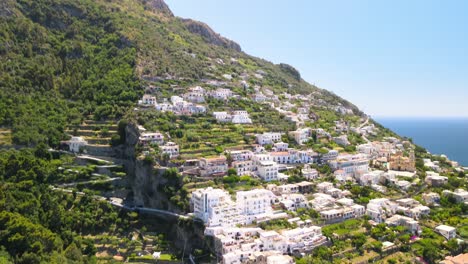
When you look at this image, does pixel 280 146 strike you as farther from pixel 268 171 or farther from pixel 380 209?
pixel 380 209

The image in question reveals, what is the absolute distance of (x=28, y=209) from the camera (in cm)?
3778

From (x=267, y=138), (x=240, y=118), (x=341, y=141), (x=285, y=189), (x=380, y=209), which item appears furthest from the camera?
(x=341, y=141)

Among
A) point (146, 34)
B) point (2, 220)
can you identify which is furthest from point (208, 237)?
→ point (146, 34)

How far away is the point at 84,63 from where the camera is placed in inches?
2785

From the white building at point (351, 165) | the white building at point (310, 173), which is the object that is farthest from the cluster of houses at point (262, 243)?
the white building at point (351, 165)

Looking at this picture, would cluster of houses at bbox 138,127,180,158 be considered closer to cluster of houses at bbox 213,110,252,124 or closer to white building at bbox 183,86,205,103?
cluster of houses at bbox 213,110,252,124

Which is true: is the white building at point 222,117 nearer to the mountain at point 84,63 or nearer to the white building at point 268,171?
the mountain at point 84,63

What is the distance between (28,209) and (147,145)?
1565 cm

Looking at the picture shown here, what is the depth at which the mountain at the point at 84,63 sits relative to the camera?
56.1m

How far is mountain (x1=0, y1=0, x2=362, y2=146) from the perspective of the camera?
184ft

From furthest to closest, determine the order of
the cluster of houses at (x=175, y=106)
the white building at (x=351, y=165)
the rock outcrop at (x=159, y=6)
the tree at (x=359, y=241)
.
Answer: the rock outcrop at (x=159, y=6)
the cluster of houses at (x=175, y=106)
the white building at (x=351, y=165)
the tree at (x=359, y=241)

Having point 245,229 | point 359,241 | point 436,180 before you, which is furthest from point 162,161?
point 436,180

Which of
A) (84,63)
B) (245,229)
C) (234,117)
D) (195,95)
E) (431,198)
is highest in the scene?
(84,63)

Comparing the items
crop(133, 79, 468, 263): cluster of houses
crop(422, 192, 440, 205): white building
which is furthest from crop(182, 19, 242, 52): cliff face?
crop(422, 192, 440, 205): white building
